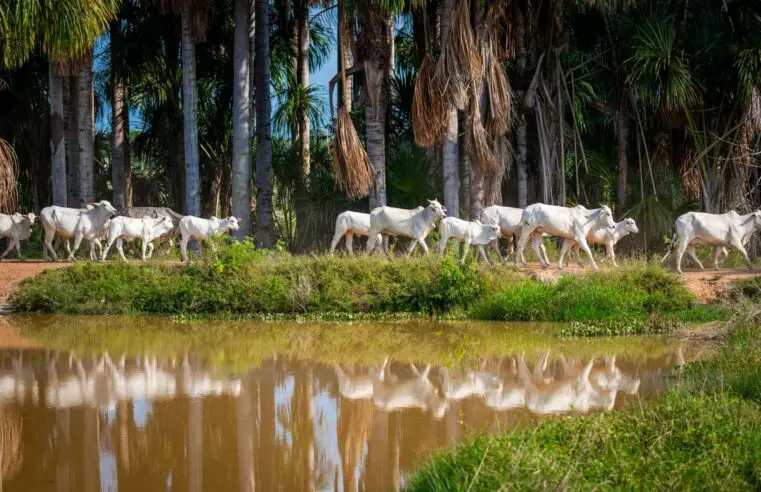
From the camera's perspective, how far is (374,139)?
24500mm

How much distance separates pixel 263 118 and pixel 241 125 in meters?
0.94

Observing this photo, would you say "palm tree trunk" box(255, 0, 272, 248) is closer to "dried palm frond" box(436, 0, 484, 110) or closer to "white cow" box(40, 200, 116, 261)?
"white cow" box(40, 200, 116, 261)

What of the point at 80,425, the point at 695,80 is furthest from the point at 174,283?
the point at 695,80

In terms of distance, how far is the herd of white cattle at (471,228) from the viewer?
20750 mm

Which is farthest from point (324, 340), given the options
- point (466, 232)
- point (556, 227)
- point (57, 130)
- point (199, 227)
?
point (57, 130)

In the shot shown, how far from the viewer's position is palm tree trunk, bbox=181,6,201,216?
25.6 meters

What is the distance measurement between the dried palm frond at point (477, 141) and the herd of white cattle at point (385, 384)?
1096 cm

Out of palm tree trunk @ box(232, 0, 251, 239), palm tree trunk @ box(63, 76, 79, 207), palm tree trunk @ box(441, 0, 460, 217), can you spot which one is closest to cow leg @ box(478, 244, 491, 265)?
palm tree trunk @ box(441, 0, 460, 217)

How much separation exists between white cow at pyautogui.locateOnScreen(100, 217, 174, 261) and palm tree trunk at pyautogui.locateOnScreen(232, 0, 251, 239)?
1966 millimetres

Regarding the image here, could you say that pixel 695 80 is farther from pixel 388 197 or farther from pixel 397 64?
pixel 397 64

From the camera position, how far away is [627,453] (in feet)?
23.6

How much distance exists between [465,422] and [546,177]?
17.8 metres

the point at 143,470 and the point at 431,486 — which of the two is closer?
the point at 431,486

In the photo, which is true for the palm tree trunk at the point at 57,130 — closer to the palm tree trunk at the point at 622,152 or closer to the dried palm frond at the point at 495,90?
the dried palm frond at the point at 495,90
